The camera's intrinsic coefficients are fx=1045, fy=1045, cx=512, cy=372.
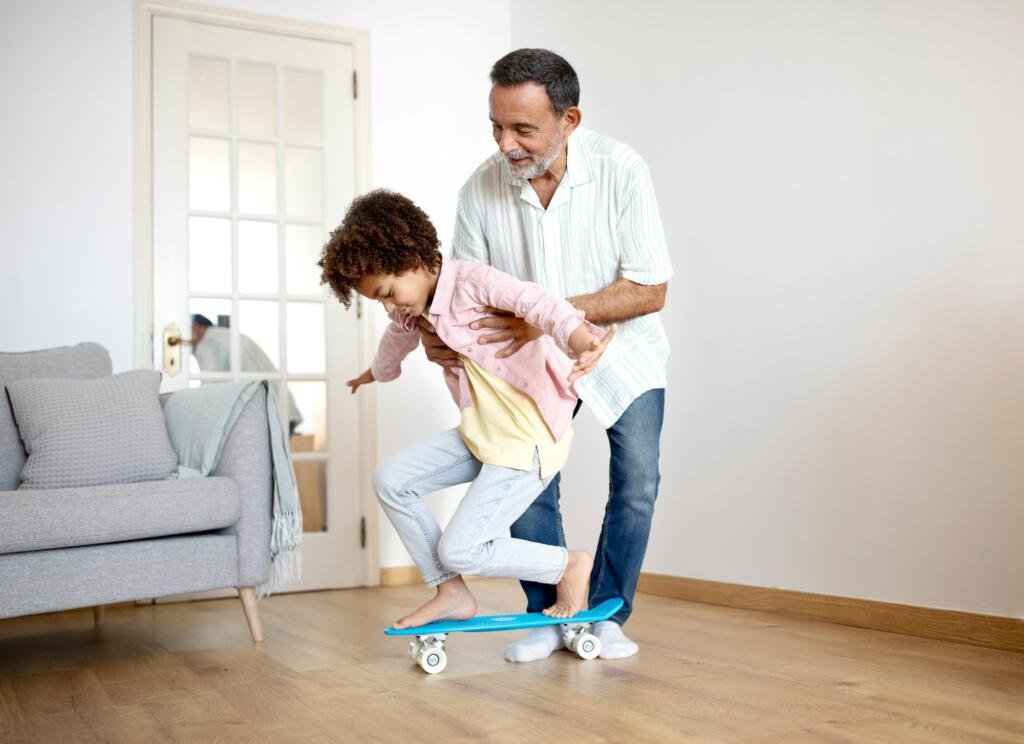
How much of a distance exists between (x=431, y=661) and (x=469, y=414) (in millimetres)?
550

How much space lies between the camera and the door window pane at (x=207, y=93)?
4059 mm

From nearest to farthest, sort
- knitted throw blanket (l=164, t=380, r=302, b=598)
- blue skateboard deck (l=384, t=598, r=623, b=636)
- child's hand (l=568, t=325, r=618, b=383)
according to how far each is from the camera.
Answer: child's hand (l=568, t=325, r=618, b=383), blue skateboard deck (l=384, t=598, r=623, b=636), knitted throw blanket (l=164, t=380, r=302, b=598)

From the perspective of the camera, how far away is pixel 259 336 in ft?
13.6

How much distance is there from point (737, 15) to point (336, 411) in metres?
2.14

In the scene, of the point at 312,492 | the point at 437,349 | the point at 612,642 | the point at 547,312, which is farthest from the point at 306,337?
the point at 547,312

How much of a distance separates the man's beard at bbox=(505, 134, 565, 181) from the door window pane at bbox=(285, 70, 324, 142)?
2079 millimetres

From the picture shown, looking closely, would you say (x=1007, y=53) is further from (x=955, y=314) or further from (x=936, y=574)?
(x=936, y=574)

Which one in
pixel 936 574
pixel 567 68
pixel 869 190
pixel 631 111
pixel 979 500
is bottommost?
pixel 936 574

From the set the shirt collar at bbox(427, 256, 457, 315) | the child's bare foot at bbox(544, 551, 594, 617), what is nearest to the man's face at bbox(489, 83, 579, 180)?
the shirt collar at bbox(427, 256, 457, 315)

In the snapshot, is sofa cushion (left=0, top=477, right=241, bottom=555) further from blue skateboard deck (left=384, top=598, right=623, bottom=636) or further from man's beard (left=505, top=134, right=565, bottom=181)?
man's beard (left=505, top=134, right=565, bottom=181)

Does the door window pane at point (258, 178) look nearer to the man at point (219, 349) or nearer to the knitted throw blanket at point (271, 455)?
the man at point (219, 349)

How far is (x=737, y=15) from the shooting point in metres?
3.43

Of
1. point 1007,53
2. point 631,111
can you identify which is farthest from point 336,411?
point 1007,53

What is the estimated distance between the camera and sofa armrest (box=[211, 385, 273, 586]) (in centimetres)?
282
